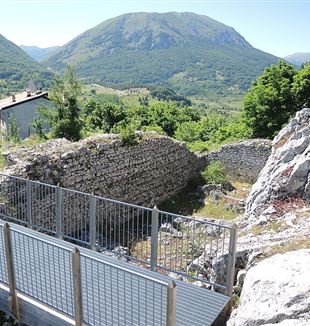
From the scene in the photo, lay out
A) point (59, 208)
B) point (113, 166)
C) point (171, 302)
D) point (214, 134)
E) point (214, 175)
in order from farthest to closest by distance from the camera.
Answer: point (214, 134), point (214, 175), point (113, 166), point (59, 208), point (171, 302)

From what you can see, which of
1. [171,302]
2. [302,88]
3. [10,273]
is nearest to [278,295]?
[171,302]

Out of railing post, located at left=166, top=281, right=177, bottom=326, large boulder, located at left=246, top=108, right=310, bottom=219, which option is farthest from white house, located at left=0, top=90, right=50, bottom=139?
railing post, located at left=166, top=281, right=177, bottom=326

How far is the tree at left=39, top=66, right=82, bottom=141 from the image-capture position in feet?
79.6

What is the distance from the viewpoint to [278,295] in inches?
197

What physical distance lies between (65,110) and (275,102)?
14958mm

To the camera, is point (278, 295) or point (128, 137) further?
point (128, 137)

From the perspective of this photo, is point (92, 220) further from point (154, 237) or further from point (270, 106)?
point (270, 106)

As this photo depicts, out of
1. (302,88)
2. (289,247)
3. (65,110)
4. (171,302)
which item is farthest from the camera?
(302,88)

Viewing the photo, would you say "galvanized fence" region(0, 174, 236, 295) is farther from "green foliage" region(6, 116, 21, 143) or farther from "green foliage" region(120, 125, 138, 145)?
"green foliage" region(6, 116, 21, 143)

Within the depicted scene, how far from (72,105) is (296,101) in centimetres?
1589

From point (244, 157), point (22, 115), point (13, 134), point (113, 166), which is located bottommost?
point (22, 115)

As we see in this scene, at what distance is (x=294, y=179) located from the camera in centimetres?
1079

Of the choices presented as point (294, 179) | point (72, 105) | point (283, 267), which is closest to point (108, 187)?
point (294, 179)

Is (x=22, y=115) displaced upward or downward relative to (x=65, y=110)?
downward
